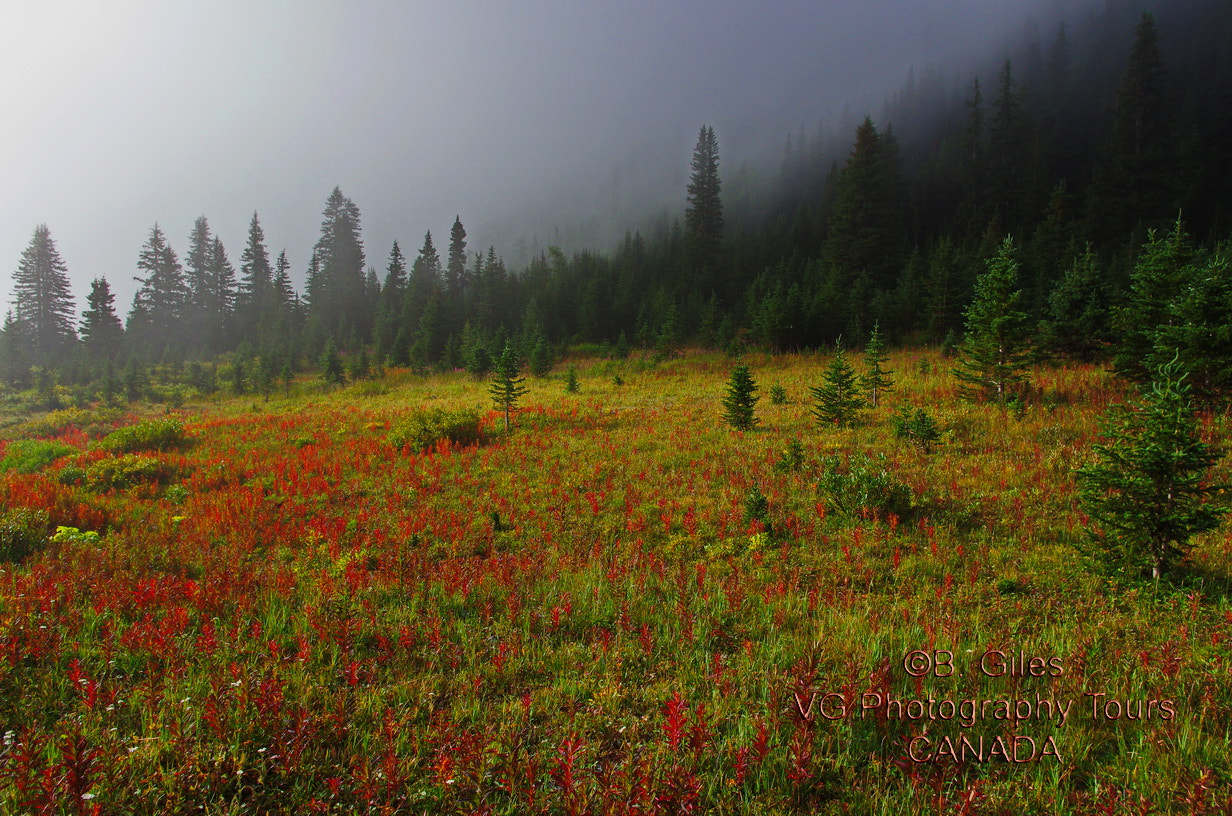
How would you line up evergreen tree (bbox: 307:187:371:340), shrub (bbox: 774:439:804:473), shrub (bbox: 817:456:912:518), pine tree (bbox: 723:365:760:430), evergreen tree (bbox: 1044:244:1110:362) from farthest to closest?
evergreen tree (bbox: 307:187:371:340)
evergreen tree (bbox: 1044:244:1110:362)
pine tree (bbox: 723:365:760:430)
shrub (bbox: 774:439:804:473)
shrub (bbox: 817:456:912:518)

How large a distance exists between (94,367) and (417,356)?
25605 millimetres

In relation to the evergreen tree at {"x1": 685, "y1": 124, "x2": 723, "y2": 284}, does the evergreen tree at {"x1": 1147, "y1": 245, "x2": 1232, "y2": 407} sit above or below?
below

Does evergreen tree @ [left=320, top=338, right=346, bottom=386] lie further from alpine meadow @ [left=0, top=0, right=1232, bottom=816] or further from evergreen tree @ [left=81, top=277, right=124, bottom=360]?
evergreen tree @ [left=81, top=277, right=124, bottom=360]

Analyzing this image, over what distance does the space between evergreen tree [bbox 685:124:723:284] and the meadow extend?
4847cm

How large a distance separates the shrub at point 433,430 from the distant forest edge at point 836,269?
57.8ft

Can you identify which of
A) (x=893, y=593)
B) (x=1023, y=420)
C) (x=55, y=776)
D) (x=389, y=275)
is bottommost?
(x=893, y=593)

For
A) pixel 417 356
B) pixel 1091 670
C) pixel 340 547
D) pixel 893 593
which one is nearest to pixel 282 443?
pixel 340 547

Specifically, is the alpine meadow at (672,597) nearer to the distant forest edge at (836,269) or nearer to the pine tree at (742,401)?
the pine tree at (742,401)

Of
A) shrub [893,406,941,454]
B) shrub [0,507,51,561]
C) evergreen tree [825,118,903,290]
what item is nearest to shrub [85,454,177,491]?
shrub [0,507,51,561]

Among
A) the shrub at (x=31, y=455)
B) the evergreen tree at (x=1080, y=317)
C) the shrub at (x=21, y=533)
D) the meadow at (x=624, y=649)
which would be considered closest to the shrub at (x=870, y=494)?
the meadow at (x=624, y=649)

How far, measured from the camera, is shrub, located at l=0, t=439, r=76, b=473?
483 inches

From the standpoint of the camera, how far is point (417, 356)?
40.1 m

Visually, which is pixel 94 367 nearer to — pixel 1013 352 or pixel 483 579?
pixel 483 579

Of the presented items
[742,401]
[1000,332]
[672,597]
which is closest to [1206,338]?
[1000,332]
